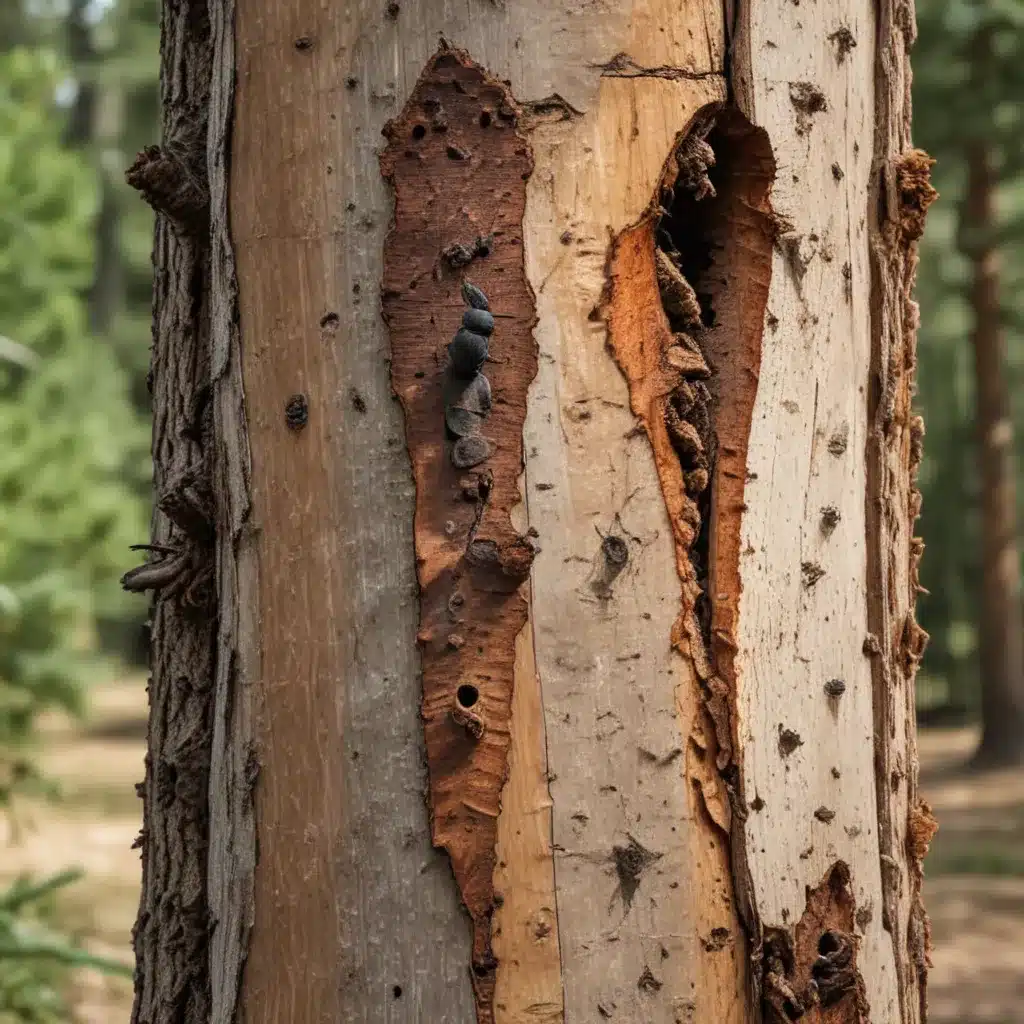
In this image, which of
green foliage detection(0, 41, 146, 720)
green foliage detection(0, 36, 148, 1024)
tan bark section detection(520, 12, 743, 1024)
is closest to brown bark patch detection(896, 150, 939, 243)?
tan bark section detection(520, 12, 743, 1024)

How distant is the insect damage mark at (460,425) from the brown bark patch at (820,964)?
1.18 ft

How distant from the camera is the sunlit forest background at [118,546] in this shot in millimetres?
8164

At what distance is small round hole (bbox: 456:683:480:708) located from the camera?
5.06ft

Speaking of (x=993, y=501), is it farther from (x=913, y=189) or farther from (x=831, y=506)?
(x=831, y=506)

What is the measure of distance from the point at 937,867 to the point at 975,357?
18.7 feet

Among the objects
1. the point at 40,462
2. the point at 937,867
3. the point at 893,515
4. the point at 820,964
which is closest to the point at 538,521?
the point at 893,515

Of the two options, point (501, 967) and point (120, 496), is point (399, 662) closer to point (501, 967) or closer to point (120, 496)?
point (501, 967)

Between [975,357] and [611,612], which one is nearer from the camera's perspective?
[611,612]

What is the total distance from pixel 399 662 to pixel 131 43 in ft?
75.6

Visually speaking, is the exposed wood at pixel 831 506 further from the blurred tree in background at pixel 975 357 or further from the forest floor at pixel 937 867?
the blurred tree in background at pixel 975 357

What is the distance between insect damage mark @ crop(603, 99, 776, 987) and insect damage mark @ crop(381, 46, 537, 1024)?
6.1 inches

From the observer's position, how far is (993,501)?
1391 cm

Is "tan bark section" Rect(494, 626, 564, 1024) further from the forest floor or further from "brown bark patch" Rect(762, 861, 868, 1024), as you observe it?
the forest floor

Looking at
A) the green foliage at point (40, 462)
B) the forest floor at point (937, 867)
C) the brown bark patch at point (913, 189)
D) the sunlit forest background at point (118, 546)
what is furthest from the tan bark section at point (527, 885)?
the green foliage at point (40, 462)
